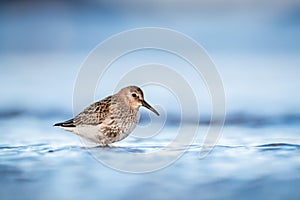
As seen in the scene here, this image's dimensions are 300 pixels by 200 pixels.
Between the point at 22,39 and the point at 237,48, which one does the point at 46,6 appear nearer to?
the point at 22,39

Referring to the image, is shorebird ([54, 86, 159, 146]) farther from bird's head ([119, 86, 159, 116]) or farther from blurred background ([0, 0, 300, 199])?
blurred background ([0, 0, 300, 199])

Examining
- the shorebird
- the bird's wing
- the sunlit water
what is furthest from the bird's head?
the sunlit water

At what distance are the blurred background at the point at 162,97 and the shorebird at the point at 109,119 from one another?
0.17 meters

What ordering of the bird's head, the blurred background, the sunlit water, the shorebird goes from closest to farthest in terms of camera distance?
the sunlit water < the blurred background < the shorebird < the bird's head

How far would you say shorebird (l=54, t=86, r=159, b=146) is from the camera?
5836mm

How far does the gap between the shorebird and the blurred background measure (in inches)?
6.7

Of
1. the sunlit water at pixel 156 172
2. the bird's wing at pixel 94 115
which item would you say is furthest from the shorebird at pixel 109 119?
the sunlit water at pixel 156 172

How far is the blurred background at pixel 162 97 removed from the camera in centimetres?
458

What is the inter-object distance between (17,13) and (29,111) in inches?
182

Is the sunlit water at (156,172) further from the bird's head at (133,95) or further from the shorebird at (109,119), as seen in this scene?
the bird's head at (133,95)

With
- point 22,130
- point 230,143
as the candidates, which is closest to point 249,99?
point 230,143

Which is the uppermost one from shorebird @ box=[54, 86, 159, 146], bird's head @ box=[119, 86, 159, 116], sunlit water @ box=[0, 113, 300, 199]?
bird's head @ box=[119, 86, 159, 116]

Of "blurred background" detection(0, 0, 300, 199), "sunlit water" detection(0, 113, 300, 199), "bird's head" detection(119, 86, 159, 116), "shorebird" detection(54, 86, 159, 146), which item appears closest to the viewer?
"sunlit water" detection(0, 113, 300, 199)

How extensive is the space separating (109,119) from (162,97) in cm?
179
